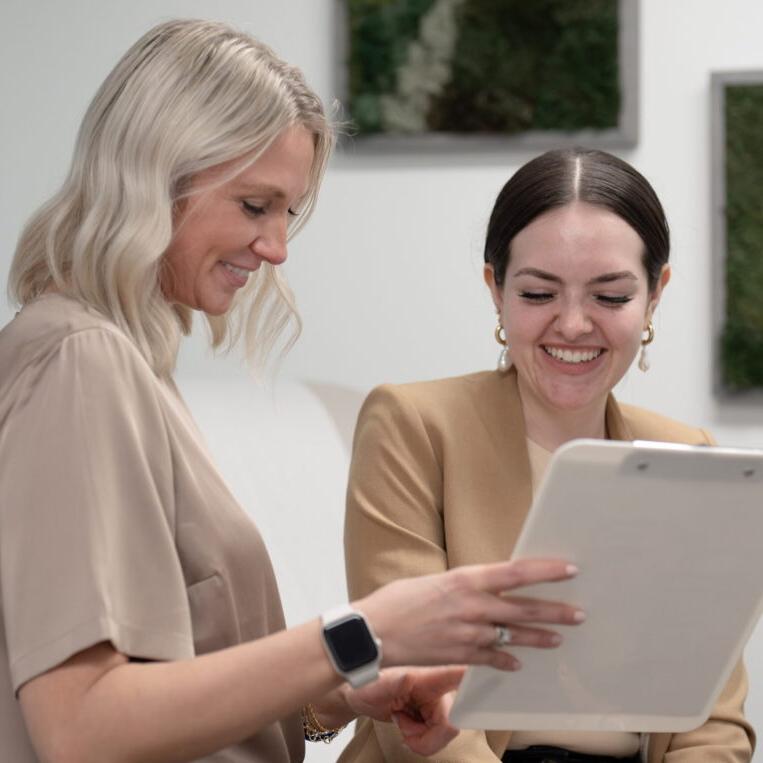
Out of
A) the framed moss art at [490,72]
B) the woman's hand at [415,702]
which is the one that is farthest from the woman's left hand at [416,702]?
the framed moss art at [490,72]

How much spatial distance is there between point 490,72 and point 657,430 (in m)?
1.07

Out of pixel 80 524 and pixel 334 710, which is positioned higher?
pixel 80 524

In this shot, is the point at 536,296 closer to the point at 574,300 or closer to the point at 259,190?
the point at 574,300

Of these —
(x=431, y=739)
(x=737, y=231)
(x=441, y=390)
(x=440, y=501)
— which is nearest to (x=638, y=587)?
(x=431, y=739)

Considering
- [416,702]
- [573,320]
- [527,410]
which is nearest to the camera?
[416,702]

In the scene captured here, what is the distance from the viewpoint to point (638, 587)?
Answer: 1229mm

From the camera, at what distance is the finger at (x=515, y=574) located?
1146mm

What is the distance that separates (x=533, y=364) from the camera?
1.85 metres

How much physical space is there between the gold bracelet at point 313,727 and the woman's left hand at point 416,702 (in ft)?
0.42

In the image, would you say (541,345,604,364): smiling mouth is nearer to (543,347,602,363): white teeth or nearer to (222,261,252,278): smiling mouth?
(543,347,602,363): white teeth

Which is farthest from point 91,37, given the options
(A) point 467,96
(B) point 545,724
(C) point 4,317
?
(B) point 545,724

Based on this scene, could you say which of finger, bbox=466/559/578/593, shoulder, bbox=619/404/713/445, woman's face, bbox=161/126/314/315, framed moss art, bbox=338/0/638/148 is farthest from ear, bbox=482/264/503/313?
framed moss art, bbox=338/0/638/148

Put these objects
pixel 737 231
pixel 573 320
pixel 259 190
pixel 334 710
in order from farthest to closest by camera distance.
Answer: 1. pixel 737 231
2. pixel 573 320
3. pixel 334 710
4. pixel 259 190

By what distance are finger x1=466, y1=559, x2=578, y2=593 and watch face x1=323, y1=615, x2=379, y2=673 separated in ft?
0.34
